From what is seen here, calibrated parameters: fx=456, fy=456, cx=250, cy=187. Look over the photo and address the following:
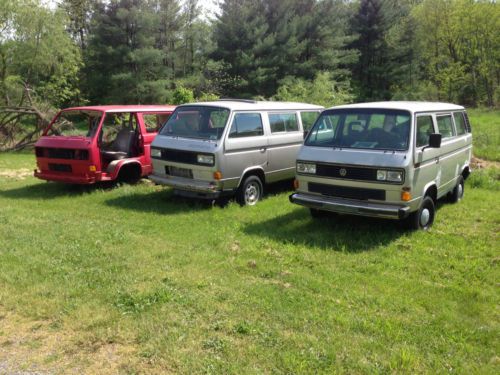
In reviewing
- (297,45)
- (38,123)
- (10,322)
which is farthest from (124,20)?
(10,322)

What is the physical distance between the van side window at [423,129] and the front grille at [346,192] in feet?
3.40

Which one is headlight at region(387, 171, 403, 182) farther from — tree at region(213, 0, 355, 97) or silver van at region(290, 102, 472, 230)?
tree at region(213, 0, 355, 97)

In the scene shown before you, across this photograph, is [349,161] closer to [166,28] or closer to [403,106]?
[403,106]

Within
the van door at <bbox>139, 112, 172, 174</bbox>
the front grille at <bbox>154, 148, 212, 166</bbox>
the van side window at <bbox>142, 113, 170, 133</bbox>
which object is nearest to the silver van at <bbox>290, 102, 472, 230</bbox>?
the front grille at <bbox>154, 148, 212, 166</bbox>

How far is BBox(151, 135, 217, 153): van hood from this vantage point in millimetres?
8562

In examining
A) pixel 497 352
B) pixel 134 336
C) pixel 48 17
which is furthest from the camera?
pixel 48 17

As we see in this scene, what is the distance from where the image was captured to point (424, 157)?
6988mm

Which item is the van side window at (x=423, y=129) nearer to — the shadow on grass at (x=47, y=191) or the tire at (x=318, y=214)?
the tire at (x=318, y=214)

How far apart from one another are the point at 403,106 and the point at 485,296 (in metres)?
3.41

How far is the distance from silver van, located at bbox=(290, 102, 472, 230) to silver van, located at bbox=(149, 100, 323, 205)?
5.52 feet

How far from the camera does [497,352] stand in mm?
3998

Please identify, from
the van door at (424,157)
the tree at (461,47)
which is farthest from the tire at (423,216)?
the tree at (461,47)

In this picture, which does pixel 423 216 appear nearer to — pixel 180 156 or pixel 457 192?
pixel 457 192

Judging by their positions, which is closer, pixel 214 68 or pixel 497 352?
Result: pixel 497 352
